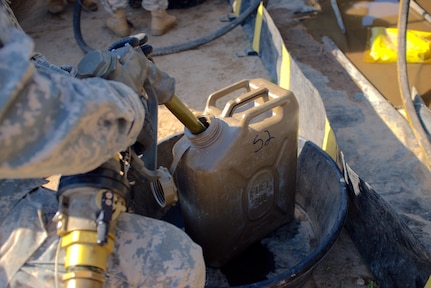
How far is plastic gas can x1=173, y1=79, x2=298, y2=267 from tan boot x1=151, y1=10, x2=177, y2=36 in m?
2.96

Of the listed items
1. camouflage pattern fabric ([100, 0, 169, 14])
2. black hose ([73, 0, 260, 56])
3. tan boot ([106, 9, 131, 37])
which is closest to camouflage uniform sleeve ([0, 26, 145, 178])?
black hose ([73, 0, 260, 56])

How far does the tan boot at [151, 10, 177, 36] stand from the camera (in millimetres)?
4875

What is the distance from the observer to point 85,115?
3.59 feet

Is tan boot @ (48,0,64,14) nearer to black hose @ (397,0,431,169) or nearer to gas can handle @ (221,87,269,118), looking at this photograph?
black hose @ (397,0,431,169)

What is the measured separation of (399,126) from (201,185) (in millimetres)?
1732

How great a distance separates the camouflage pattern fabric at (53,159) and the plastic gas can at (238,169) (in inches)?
Result: 17.8

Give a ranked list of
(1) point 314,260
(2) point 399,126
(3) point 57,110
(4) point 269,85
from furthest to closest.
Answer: (2) point 399,126, (4) point 269,85, (1) point 314,260, (3) point 57,110

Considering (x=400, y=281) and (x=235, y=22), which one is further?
(x=235, y=22)

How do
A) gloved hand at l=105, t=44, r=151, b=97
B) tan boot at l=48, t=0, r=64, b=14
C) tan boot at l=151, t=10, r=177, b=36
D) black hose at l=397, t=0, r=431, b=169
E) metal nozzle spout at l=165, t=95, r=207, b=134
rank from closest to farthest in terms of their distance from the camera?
gloved hand at l=105, t=44, r=151, b=97
metal nozzle spout at l=165, t=95, r=207, b=134
black hose at l=397, t=0, r=431, b=169
tan boot at l=151, t=10, r=177, b=36
tan boot at l=48, t=0, r=64, b=14

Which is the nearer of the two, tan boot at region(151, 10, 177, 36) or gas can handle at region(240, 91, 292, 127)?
gas can handle at region(240, 91, 292, 127)

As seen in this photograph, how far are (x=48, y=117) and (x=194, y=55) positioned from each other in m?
3.46

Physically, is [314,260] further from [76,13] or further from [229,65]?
[76,13]

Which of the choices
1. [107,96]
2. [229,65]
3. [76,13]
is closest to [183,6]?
[76,13]

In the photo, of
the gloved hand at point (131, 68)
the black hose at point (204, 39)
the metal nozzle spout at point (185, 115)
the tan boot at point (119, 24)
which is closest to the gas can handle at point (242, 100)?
the metal nozzle spout at point (185, 115)
